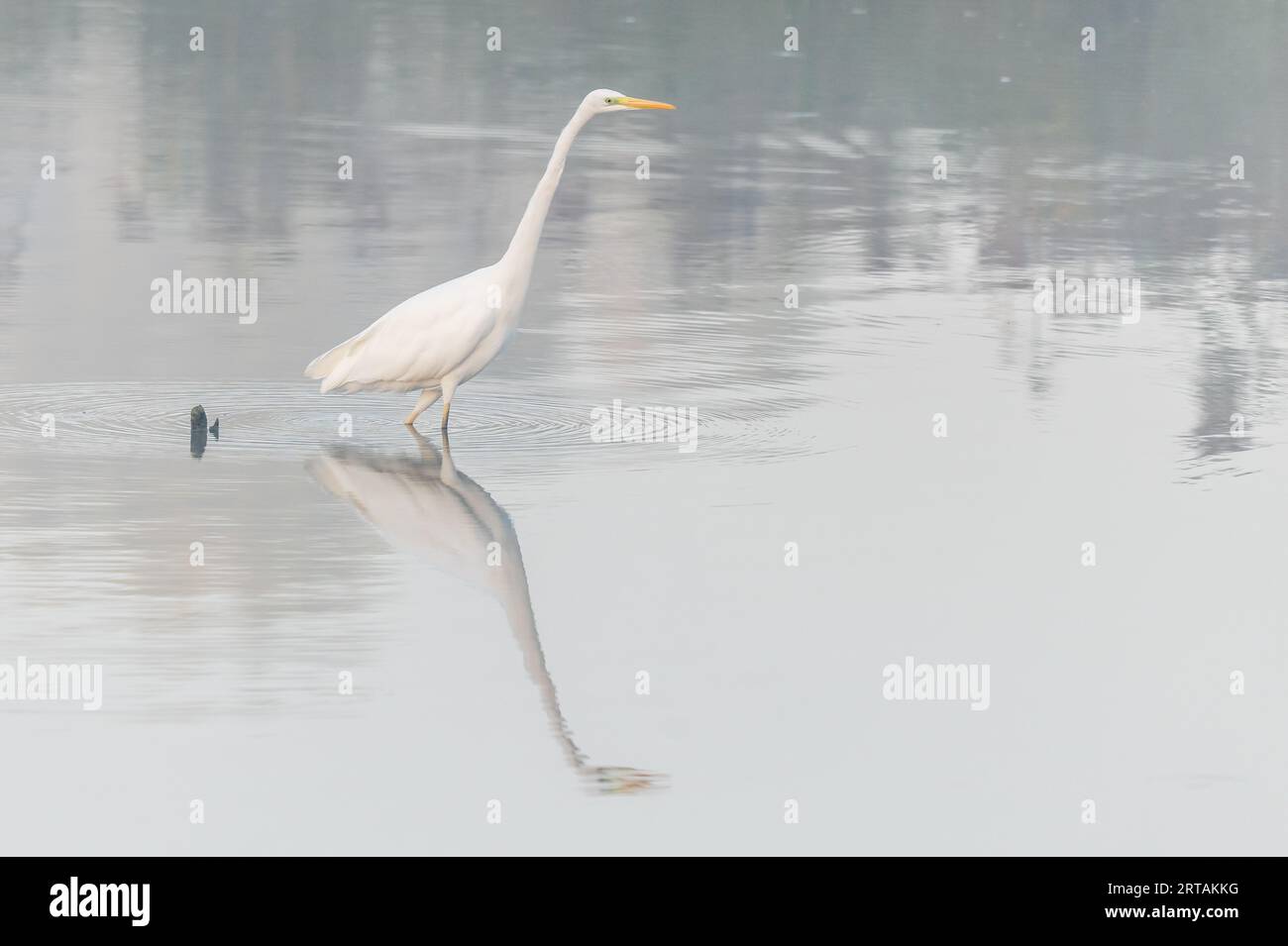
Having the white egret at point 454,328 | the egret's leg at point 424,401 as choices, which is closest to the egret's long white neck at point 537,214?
the white egret at point 454,328

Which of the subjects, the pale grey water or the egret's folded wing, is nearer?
the pale grey water

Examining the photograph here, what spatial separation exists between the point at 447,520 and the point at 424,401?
2215mm

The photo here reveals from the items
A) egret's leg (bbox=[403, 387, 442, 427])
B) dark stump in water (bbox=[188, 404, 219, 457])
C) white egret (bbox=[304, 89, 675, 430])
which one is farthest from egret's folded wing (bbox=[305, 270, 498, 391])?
dark stump in water (bbox=[188, 404, 219, 457])

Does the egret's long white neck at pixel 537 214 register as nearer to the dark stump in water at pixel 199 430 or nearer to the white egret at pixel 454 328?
the white egret at pixel 454 328

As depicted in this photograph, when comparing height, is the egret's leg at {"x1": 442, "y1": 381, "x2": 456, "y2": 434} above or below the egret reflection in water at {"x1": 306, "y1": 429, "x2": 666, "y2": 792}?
above

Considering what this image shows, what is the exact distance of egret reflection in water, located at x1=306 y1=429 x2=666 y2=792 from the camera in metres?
8.95

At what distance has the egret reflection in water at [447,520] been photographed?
29.4 feet

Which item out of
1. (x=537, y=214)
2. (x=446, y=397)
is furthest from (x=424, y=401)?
(x=537, y=214)

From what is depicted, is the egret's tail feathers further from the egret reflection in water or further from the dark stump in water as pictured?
the dark stump in water

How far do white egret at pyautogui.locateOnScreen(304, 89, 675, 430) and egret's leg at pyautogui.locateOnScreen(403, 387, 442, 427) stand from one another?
0.40ft

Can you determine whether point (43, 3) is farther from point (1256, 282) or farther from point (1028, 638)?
point (1028, 638)

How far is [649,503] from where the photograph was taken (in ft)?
36.4

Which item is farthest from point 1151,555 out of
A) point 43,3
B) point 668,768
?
point 43,3

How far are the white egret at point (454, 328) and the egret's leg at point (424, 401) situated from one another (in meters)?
0.12
